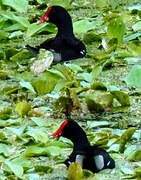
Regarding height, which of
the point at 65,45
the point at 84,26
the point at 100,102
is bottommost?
the point at 84,26

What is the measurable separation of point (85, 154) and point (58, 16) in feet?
9.02

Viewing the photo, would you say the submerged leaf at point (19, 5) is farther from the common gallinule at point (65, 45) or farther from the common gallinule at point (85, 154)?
the common gallinule at point (85, 154)

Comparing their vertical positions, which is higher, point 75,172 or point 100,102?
point 75,172

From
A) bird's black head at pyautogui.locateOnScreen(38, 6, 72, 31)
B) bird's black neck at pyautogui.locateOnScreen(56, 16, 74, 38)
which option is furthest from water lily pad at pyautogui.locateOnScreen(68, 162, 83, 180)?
bird's black head at pyautogui.locateOnScreen(38, 6, 72, 31)

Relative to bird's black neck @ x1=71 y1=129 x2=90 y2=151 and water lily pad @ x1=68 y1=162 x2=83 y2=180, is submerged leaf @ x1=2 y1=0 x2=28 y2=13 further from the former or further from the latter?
water lily pad @ x1=68 y1=162 x2=83 y2=180

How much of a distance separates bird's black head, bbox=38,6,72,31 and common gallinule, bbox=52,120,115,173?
8.14ft

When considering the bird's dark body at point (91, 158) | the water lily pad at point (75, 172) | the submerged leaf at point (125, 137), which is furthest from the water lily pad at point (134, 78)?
the water lily pad at point (75, 172)

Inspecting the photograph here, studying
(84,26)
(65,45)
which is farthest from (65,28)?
(84,26)

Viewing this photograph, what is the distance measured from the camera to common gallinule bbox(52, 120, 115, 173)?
4.68m

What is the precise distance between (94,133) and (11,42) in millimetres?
2410

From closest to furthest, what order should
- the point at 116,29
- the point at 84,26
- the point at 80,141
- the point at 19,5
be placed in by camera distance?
the point at 80,141
the point at 116,29
the point at 84,26
the point at 19,5

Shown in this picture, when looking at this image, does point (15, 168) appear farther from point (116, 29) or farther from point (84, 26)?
point (84, 26)

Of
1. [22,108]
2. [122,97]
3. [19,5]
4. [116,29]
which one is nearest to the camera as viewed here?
[22,108]

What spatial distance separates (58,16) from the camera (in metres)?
7.36
